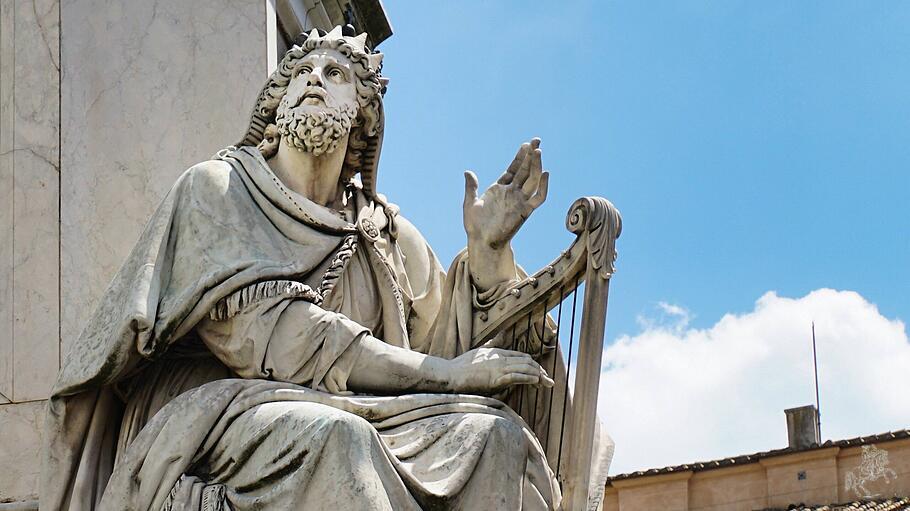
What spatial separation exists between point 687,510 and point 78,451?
16.1 metres

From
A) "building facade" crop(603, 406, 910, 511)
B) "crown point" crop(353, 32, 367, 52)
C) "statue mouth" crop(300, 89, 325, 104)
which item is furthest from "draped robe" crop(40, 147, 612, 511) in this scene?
"building facade" crop(603, 406, 910, 511)

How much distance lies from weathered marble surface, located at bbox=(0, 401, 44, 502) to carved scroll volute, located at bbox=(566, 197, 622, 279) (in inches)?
100

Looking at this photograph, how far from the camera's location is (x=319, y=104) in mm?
8945

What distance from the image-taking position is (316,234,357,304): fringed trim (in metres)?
8.63

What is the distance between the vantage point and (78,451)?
8.42 meters

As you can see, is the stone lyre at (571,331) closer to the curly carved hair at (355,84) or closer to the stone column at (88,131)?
the curly carved hair at (355,84)

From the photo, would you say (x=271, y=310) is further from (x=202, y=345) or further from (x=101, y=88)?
(x=101, y=88)

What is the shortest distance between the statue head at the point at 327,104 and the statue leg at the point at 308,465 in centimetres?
143

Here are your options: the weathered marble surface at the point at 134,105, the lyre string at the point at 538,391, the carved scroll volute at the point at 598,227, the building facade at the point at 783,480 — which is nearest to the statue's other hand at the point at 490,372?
the lyre string at the point at 538,391

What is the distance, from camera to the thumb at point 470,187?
28.9ft

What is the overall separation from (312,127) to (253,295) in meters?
0.86

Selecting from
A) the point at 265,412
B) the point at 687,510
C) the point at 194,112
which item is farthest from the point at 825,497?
the point at 265,412

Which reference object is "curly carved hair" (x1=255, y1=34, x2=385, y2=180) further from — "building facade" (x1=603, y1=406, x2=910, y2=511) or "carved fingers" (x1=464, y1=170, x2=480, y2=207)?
"building facade" (x1=603, y1=406, x2=910, y2=511)

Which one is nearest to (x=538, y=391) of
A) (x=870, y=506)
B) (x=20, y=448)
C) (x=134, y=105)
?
(x=20, y=448)
